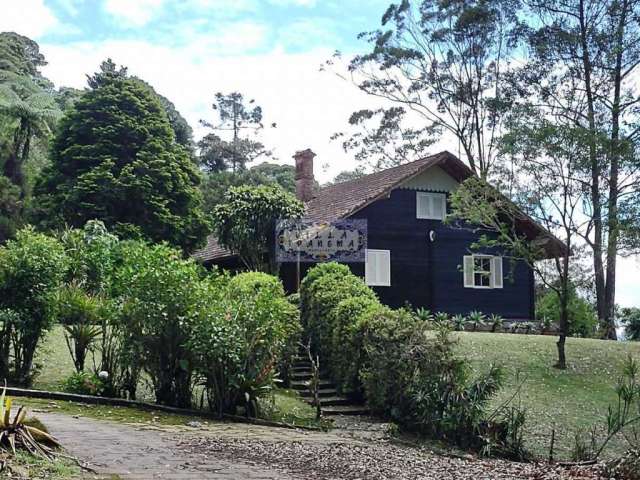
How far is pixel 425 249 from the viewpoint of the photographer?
25.6 m

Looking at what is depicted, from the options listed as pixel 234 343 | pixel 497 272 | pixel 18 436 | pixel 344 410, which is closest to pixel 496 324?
pixel 497 272

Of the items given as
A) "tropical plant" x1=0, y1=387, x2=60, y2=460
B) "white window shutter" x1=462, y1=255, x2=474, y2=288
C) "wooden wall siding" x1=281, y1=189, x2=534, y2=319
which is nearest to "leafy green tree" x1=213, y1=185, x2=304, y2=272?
A: "wooden wall siding" x1=281, y1=189, x2=534, y2=319

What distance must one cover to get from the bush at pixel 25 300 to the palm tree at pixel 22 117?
17.4m

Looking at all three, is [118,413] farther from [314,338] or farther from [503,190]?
[503,190]

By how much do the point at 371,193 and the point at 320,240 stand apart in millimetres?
3283

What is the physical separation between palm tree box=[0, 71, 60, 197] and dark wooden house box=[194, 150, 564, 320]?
29.0 ft

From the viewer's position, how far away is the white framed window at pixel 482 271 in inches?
1022

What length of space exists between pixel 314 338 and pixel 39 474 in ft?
35.0

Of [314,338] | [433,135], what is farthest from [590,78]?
[314,338]

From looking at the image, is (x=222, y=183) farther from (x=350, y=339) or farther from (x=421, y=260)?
→ (x=350, y=339)

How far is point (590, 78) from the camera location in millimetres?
23250

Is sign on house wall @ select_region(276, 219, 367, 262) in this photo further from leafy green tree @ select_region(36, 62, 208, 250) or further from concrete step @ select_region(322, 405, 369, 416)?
concrete step @ select_region(322, 405, 369, 416)

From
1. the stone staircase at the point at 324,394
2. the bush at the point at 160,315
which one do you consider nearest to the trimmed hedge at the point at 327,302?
the stone staircase at the point at 324,394

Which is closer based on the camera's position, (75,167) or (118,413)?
(118,413)
